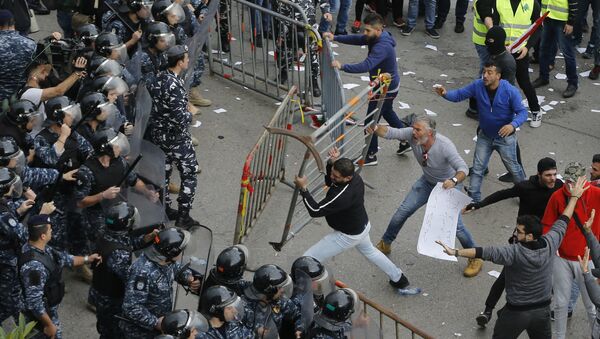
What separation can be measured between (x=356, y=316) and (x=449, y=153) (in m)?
2.47

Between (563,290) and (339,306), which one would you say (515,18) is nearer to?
(563,290)

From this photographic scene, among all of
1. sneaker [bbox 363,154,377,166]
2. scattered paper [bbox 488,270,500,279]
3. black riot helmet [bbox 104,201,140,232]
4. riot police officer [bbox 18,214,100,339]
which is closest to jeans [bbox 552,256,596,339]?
scattered paper [bbox 488,270,500,279]

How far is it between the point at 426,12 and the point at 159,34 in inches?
239

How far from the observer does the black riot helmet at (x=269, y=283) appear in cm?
625

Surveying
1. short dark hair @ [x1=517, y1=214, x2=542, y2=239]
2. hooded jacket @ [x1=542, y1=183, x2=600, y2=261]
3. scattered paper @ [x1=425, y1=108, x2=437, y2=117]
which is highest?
short dark hair @ [x1=517, y1=214, x2=542, y2=239]

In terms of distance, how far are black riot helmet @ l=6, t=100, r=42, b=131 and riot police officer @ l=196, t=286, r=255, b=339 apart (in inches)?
95.2

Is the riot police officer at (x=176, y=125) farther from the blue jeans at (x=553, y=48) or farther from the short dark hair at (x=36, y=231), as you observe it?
the blue jeans at (x=553, y=48)

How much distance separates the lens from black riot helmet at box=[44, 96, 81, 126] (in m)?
7.60

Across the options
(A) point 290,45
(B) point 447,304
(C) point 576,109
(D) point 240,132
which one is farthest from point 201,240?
(C) point 576,109


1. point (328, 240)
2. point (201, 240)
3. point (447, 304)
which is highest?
point (201, 240)

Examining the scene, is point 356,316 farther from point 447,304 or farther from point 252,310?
point 447,304

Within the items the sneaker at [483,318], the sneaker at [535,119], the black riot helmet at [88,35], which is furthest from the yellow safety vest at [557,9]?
the black riot helmet at [88,35]

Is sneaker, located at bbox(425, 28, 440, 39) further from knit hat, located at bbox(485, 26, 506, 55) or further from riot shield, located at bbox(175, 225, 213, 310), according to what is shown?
riot shield, located at bbox(175, 225, 213, 310)

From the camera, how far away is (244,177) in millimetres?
7891
